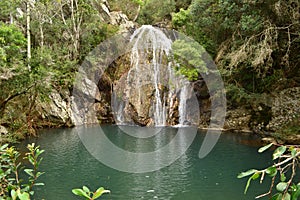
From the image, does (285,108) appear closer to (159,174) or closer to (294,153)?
(159,174)

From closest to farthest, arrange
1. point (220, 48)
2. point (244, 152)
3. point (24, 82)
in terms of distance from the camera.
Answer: point (24, 82), point (244, 152), point (220, 48)

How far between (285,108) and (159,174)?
876 centimetres

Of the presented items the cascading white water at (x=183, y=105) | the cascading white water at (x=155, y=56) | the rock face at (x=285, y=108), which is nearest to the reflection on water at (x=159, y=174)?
the rock face at (x=285, y=108)

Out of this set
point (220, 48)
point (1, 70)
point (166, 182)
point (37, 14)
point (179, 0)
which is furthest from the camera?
point (179, 0)

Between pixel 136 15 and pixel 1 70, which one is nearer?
pixel 1 70

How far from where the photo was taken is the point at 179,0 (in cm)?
2538

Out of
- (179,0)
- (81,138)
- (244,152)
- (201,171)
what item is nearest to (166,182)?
(201,171)

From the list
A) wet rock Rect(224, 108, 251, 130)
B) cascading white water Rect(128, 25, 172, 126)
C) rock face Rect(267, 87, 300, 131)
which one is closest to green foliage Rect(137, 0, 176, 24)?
cascading white water Rect(128, 25, 172, 126)

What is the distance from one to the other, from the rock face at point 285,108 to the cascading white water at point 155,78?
19.9 ft

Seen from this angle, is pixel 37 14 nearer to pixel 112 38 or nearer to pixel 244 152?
pixel 112 38

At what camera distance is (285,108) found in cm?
1475

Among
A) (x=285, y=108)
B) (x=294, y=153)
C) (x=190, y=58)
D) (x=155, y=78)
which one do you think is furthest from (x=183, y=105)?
(x=294, y=153)

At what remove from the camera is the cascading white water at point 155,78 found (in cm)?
2038

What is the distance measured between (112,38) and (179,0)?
22.9ft
